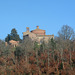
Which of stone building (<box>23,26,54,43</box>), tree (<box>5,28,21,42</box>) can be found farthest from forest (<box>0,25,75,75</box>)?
tree (<box>5,28,21,42</box>)

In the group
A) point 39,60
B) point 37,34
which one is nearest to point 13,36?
point 37,34

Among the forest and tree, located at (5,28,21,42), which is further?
tree, located at (5,28,21,42)

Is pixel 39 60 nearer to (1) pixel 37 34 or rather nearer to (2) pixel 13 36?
(1) pixel 37 34

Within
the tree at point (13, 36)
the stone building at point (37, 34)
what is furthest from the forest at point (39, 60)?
the tree at point (13, 36)

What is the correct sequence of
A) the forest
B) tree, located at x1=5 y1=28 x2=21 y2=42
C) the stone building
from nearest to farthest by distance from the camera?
the forest < the stone building < tree, located at x1=5 y1=28 x2=21 y2=42

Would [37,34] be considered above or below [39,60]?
above

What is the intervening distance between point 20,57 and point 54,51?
5610 millimetres

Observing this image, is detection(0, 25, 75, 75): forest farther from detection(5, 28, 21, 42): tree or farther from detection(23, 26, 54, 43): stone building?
detection(5, 28, 21, 42): tree

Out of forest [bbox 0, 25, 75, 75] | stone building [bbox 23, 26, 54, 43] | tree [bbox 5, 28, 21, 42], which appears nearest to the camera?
forest [bbox 0, 25, 75, 75]

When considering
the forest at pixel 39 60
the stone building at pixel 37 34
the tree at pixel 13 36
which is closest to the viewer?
the forest at pixel 39 60

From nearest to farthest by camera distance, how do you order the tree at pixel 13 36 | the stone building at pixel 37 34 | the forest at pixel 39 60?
the forest at pixel 39 60 → the stone building at pixel 37 34 → the tree at pixel 13 36

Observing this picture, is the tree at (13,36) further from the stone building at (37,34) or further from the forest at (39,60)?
the forest at (39,60)

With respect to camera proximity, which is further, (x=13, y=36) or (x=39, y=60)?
(x=13, y=36)

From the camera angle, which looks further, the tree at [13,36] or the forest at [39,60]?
the tree at [13,36]
